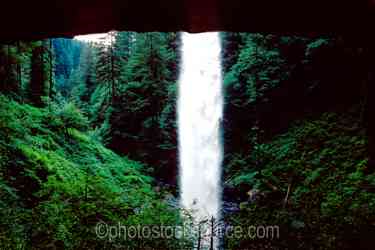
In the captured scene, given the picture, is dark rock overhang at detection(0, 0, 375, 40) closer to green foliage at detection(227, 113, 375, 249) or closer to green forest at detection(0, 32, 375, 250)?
green forest at detection(0, 32, 375, 250)

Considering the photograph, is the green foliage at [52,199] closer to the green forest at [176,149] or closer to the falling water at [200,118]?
the green forest at [176,149]

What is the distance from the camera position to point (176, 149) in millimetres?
26578

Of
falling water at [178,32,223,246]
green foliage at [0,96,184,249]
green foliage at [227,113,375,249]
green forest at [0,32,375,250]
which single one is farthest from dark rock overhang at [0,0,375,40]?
falling water at [178,32,223,246]

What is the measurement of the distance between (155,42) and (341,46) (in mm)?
15555

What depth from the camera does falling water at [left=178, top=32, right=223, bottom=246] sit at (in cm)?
2359

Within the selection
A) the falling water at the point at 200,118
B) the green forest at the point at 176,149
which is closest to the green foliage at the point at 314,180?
the green forest at the point at 176,149

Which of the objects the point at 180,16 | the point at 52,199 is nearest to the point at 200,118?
the point at 52,199

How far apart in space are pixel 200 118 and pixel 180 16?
70.9 feet

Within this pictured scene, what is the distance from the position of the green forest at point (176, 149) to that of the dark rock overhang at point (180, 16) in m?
1.12

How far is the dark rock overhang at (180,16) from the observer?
6973 millimetres

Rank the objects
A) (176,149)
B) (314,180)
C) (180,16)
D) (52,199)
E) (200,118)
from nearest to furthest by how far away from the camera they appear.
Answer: (180,16) < (52,199) < (314,180) < (176,149) < (200,118)

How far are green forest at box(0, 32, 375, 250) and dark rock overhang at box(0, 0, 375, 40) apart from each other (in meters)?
1.12

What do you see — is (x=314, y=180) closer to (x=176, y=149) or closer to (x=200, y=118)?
(x=176, y=149)

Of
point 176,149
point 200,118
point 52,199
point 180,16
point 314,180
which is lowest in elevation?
point 52,199
